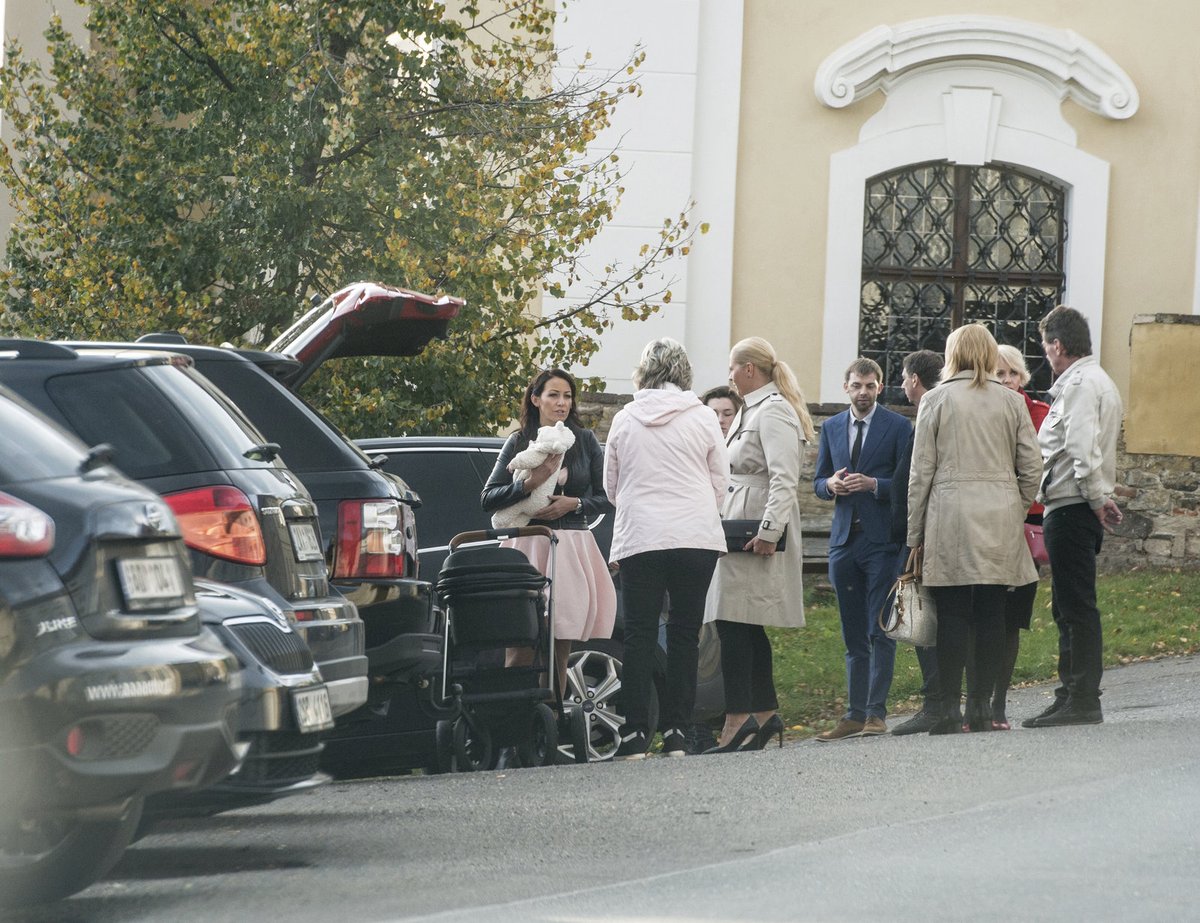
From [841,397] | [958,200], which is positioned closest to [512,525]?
[841,397]

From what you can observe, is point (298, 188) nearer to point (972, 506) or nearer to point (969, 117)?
point (972, 506)

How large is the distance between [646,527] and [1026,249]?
31.5 ft

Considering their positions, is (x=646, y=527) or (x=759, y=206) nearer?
(x=646, y=527)

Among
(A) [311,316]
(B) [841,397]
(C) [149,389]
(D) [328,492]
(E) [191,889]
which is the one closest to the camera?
(E) [191,889]

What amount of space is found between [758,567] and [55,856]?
4612mm

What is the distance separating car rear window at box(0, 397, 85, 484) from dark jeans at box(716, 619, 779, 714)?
454cm

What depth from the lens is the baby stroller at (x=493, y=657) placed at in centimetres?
865

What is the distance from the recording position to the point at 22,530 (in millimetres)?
4742

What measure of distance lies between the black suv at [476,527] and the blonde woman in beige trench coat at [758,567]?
0.23m

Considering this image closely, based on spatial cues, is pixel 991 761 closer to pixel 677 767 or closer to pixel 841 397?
pixel 677 767

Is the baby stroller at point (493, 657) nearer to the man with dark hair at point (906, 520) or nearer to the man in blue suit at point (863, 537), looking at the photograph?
the man in blue suit at point (863, 537)

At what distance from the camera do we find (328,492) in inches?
286

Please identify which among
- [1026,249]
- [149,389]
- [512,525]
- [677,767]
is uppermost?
[1026,249]

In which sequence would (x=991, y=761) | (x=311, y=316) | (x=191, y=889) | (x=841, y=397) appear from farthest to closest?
(x=841, y=397)
(x=311, y=316)
(x=991, y=761)
(x=191, y=889)
